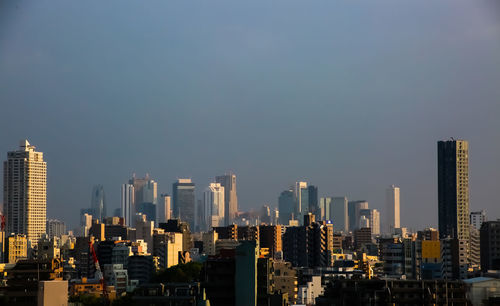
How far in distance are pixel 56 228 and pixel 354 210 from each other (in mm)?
49044

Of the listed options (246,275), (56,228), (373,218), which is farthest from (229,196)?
(246,275)

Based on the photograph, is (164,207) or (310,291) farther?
(164,207)

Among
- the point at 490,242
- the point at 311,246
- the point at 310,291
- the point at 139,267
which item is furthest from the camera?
the point at 311,246

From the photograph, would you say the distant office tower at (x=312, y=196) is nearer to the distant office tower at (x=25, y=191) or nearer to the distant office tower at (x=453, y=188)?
the distant office tower at (x=25, y=191)

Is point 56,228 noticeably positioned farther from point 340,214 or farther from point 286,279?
point 286,279

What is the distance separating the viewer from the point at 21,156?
105312mm

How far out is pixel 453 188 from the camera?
266 ft

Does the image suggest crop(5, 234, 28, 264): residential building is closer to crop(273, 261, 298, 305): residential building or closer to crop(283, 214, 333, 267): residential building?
crop(283, 214, 333, 267): residential building

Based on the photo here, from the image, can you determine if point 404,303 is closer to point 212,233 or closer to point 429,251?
point 429,251

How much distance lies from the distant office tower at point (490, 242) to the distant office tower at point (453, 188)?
52.1 feet

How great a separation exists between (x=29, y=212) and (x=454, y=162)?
129 feet

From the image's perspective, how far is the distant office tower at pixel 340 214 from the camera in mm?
144000

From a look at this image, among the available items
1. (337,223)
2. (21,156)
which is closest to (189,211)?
(337,223)

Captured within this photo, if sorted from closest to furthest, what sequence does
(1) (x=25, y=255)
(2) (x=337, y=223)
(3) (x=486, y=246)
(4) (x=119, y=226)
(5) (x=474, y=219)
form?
1. (3) (x=486, y=246)
2. (1) (x=25, y=255)
3. (5) (x=474, y=219)
4. (4) (x=119, y=226)
5. (2) (x=337, y=223)
